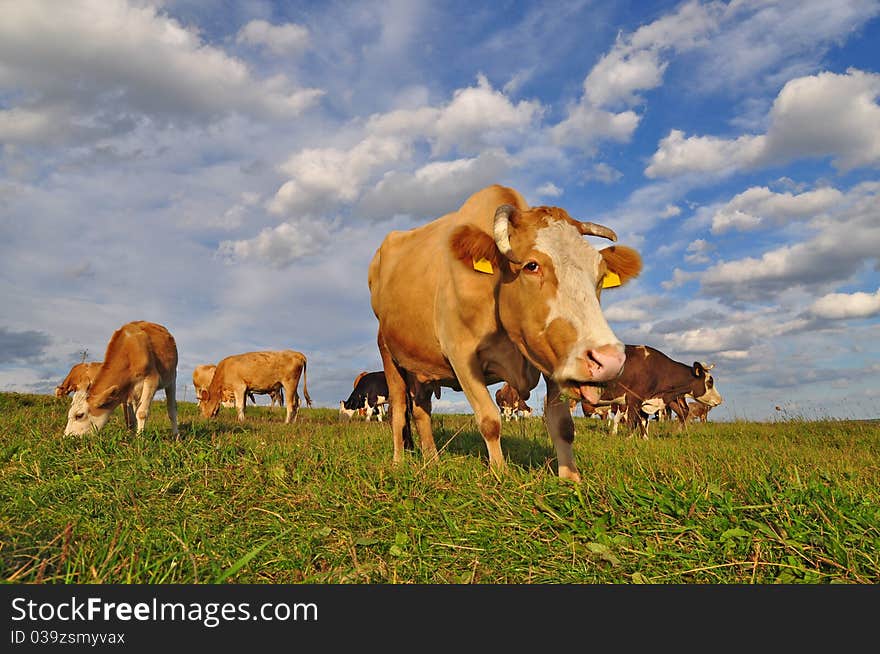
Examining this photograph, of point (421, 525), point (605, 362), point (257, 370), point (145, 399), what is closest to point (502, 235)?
point (605, 362)

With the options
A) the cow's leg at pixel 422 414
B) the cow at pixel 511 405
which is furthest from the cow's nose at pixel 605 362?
the cow at pixel 511 405

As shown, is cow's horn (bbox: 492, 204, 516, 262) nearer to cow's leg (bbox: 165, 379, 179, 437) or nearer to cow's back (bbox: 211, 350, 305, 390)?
cow's leg (bbox: 165, 379, 179, 437)

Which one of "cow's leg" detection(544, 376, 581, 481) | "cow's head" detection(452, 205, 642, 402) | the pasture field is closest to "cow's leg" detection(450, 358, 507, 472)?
the pasture field

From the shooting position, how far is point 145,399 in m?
11.0

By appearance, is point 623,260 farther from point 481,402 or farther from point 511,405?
point 511,405

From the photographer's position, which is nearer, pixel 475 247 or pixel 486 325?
pixel 475 247

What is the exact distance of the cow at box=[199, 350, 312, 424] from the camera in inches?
961

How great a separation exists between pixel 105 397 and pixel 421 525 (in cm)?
841

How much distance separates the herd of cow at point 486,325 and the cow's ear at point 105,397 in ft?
0.07
